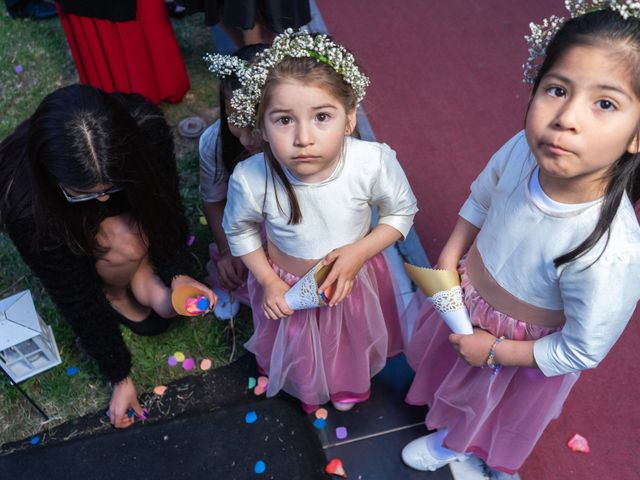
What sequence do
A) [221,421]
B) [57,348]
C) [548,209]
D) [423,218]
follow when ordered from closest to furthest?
[548,209] → [221,421] → [57,348] → [423,218]

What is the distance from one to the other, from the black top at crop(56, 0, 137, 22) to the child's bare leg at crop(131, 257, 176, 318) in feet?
4.00

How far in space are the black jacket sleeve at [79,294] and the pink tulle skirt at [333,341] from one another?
45 cm

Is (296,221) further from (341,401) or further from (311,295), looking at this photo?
(341,401)

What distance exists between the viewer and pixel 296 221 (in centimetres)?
152

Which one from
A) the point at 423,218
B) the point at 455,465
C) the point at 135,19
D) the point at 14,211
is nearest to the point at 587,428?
the point at 455,465

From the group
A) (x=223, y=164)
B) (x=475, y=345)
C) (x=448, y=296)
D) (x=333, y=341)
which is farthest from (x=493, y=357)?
(x=223, y=164)

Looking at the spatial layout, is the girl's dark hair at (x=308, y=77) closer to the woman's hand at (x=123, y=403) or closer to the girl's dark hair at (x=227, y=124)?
the girl's dark hair at (x=227, y=124)

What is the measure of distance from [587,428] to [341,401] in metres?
0.82

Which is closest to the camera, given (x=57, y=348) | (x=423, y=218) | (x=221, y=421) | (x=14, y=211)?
(x=14, y=211)

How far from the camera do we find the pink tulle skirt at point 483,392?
1470mm

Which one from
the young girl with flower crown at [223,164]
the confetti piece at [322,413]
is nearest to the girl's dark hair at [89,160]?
the young girl with flower crown at [223,164]

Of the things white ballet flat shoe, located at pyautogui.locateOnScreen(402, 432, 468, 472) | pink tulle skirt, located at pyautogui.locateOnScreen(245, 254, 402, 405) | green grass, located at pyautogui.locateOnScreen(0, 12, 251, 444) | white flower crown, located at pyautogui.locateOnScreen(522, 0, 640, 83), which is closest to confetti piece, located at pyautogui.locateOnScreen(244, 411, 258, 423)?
pink tulle skirt, located at pyautogui.locateOnScreen(245, 254, 402, 405)

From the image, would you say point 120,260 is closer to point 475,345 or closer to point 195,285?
point 195,285

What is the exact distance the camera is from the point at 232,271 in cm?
209
